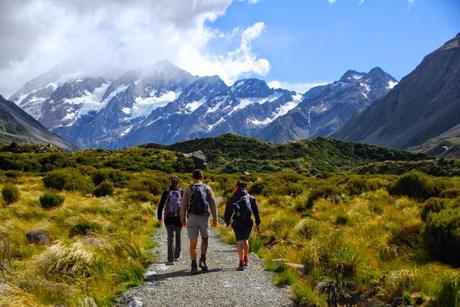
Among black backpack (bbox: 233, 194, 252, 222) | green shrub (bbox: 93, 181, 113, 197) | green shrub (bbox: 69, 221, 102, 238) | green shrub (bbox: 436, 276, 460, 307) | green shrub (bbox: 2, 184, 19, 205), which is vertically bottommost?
green shrub (bbox: 436, 276, 460, 307)

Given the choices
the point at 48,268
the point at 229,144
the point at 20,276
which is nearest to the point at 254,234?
the point at 48,268

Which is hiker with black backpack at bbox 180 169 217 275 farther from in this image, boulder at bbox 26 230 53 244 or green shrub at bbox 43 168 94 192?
green shrub at bbox 43 168 94 192

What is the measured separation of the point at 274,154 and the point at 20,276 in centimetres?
15870

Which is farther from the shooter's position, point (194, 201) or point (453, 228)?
point (194, 201)

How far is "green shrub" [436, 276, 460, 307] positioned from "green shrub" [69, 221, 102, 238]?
533 inches

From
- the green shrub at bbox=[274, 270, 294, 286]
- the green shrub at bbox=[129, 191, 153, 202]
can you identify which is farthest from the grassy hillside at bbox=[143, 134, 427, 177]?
the green shrub at bbox=[274, 270, 294, 286]

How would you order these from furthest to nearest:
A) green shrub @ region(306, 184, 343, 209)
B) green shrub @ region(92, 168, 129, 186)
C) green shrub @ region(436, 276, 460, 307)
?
green shrub @ region(92, 168, 129, 186), green shrub @ region(306, 184, 343, 209), green shrub @ region(436, 276, 460, 307)

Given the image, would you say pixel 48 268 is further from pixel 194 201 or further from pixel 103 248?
pixel 194 201

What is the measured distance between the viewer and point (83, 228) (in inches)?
778

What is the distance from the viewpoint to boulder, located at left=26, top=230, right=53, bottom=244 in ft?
56.7

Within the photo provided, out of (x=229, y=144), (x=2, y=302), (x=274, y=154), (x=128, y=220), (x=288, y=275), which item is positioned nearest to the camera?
(x=2, y=302)

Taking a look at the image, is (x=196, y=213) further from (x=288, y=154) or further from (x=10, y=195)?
(x=288, y=154)

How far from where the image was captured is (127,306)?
392 inches

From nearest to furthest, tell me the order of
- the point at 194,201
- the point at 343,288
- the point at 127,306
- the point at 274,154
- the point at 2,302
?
the point at 2,302 < the point at 127,306 < the point at 343,288 < the point at 194,201 < the point at 274,154
